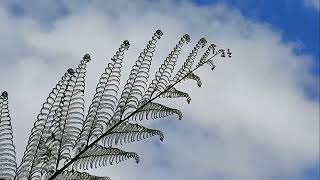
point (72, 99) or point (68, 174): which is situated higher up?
point (72, 99)

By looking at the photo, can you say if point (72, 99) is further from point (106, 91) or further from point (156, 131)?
point (156, 131)

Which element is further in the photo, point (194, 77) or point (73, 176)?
point (194, 77)

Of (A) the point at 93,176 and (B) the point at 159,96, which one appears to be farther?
(B) the point at 159,96

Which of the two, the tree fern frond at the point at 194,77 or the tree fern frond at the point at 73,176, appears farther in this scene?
the tree fern frond at the point at 194,77

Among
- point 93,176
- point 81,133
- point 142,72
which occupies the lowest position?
point 93,176

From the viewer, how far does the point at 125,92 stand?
7625 mm

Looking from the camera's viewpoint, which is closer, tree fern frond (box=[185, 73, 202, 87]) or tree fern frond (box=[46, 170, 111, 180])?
tree fern frond (box=[46, 170, 111, 180])

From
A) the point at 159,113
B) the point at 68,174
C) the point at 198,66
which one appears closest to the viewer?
the point at 68,174

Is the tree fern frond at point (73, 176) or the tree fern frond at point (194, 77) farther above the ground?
the tree fern frond at point (194, 77)

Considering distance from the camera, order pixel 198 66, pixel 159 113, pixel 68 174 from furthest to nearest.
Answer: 1. pixel 198 66
2. pixel 159 113
3. pixel 68 174

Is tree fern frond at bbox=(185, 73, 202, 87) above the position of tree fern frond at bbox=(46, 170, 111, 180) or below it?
above

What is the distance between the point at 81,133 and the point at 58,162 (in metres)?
0.35

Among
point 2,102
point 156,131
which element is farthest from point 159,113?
point 2,102

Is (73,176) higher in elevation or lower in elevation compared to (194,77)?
lower
